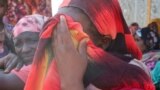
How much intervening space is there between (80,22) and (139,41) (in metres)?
3.37

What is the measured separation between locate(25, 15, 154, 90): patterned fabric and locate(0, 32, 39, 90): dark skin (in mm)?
546

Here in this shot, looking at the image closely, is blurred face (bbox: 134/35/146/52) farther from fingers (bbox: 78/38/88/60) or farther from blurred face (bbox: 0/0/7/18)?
fingers (bbox: 78/38/88/60)

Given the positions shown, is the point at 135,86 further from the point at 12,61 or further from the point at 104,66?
→ the point at 12,61

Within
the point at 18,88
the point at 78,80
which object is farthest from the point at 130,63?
the point at 18,88

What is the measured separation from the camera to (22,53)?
7.07ft

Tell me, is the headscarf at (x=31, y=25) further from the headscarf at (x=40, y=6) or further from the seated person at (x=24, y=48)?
the headscarf at (x=40, y=6)

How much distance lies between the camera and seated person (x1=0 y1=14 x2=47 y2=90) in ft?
6.73

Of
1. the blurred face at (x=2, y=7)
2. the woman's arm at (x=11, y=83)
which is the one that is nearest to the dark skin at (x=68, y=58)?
the woman's arm at (x=11, y=83)

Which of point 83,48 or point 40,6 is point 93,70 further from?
point 40,6

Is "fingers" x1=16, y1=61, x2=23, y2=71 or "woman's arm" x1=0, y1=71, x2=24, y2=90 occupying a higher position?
"fingers" x1=16, y1=61, x2=23, y2=71

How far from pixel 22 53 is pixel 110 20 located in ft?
2.34

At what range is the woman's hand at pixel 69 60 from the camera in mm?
1427

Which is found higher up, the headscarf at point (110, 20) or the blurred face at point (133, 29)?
the headscarf at point (110, 20)

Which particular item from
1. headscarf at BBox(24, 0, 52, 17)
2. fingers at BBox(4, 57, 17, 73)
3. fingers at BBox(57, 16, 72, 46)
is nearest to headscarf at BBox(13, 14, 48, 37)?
fingers at BBox(4, 57, 17, 73)
